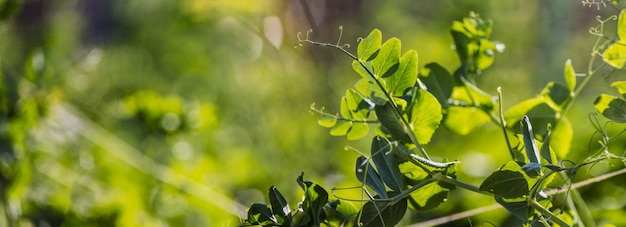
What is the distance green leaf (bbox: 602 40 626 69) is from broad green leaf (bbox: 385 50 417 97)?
0.34 ft

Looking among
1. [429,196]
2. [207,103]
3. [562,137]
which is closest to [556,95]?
[562,137]

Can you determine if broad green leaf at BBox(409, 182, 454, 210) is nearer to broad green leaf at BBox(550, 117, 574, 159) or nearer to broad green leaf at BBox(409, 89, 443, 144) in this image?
broad green leaf at BBox(409, 89, 443, 144)

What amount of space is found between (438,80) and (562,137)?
0.28 ft

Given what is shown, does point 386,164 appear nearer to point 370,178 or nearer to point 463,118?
point 370,178

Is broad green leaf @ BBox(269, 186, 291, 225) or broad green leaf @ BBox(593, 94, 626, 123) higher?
broad green leaf @ BBox(269, 186, 291, 225)

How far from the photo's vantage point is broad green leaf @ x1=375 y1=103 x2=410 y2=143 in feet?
1.37

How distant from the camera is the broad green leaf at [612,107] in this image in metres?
0.40

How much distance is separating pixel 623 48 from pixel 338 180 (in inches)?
20.7

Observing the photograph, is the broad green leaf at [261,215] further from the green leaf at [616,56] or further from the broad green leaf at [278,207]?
the green leaf at [616,56]

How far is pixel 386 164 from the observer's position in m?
0.40

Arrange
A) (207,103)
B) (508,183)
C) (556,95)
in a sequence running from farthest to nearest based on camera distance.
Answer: (207,103), (556,95), (508,183)

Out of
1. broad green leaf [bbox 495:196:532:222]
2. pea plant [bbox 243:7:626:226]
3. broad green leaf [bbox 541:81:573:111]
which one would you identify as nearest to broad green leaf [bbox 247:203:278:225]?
pea plant [bbox 243:7:626:226]

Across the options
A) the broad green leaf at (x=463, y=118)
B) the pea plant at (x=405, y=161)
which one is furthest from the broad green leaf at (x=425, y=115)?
the broad green leaf at (x=463, y=118)

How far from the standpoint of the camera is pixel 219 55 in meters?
1.92
